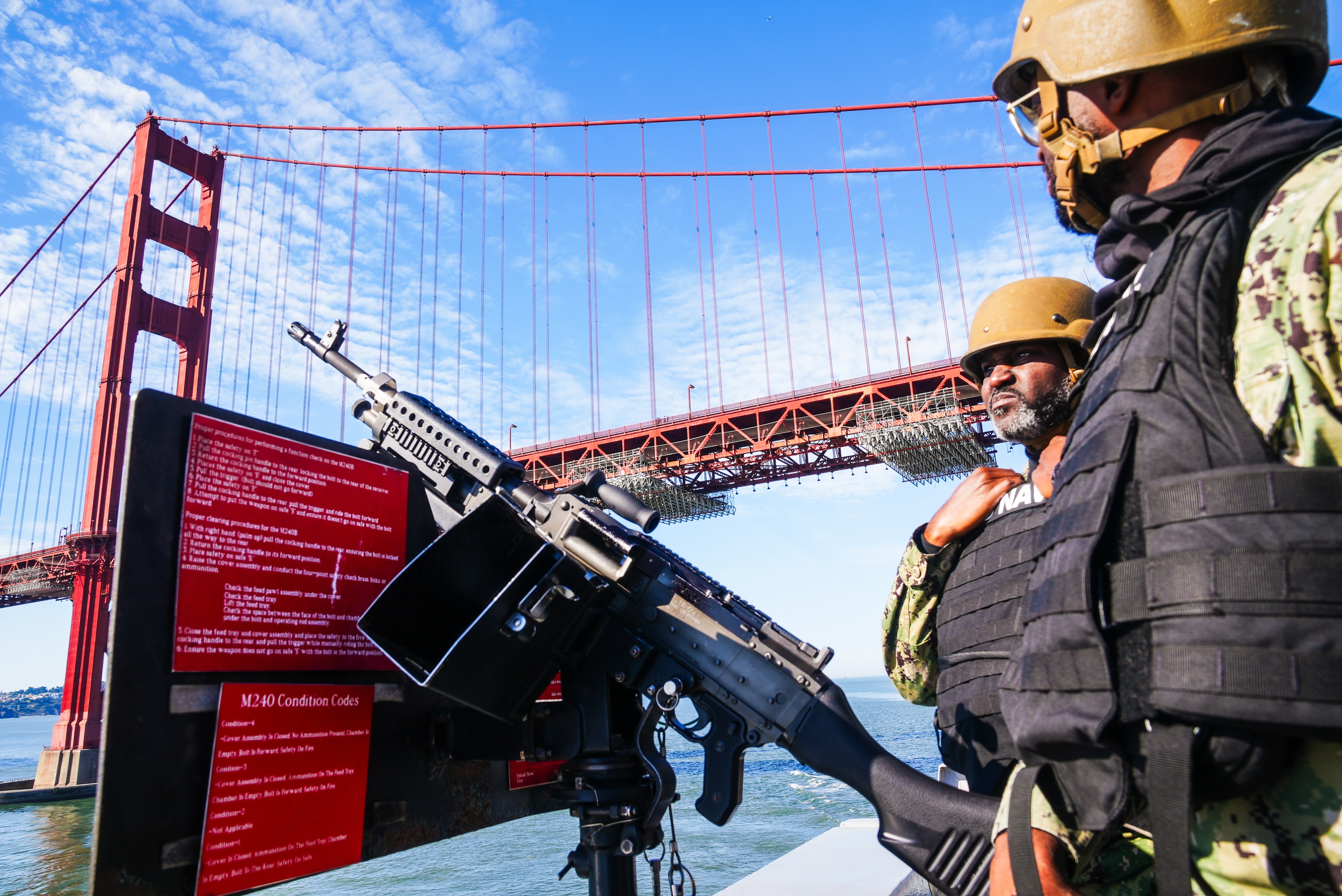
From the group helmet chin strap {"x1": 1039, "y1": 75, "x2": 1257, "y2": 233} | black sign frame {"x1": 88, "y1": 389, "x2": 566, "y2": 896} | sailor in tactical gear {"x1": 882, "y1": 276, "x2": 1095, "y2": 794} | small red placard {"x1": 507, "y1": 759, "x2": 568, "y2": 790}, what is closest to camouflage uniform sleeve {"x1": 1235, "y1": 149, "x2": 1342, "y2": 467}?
helmet chin strap {"x1": 1039, "y1": 75, "x2": 1257, "y2": 233}

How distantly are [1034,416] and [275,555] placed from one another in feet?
8.88

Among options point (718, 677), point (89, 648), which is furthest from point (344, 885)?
point (89, 648)

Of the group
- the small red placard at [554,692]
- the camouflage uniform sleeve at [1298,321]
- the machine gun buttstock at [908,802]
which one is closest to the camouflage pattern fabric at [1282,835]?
the camouflage uniform sleeve at [1298,321]

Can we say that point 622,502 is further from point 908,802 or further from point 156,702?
point 156,702

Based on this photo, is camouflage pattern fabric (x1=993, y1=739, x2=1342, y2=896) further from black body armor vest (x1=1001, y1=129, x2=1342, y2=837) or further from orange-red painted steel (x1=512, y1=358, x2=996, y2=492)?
orange-red painted steel (x1=512, y1=358, x2=996, y2=492)

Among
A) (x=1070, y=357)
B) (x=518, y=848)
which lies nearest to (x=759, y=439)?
(x=518, y=848)

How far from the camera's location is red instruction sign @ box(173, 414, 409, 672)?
6.97ft

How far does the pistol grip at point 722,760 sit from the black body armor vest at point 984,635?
Result: 77 centimetres

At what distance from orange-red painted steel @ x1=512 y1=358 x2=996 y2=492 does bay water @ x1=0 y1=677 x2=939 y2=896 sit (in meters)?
9.59

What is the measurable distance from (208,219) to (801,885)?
95.1ft

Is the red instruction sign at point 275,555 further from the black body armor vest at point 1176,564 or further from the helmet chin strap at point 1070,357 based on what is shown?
the helmet chin strap at point 1070,357

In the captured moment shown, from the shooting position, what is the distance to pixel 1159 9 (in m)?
1.39

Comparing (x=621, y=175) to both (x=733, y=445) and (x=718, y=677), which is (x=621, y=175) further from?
(x=718, y=677)

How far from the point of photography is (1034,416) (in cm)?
319
